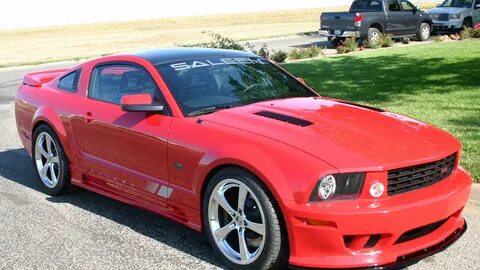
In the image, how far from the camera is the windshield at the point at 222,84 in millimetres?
5023

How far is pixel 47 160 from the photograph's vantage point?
6387 millimetres

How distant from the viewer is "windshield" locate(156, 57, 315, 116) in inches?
198

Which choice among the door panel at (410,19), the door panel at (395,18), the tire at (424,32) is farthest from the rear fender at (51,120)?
the tire at (424,32)

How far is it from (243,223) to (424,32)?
858 inches

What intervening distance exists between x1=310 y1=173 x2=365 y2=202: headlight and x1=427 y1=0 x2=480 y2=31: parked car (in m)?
22.9

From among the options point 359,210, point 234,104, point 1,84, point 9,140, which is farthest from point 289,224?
point 1,84

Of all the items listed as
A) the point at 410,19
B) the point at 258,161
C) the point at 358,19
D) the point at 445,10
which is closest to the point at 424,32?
the point at 410,19

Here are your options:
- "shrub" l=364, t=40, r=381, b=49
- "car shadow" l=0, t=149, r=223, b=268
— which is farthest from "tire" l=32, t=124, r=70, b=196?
"shrub" l=364, t=40, r=381, b=49

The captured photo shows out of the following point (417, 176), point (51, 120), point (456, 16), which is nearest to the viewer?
point (417, 176)

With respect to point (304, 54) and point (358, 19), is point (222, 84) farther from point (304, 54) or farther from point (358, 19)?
point (358, 19)

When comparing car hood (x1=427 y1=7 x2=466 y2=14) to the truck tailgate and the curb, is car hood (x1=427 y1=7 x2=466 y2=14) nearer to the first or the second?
the truck tailgate

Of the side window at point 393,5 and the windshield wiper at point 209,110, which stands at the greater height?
the windshield wiper at point 209,110

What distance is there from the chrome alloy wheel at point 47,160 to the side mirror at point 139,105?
5.28 feet

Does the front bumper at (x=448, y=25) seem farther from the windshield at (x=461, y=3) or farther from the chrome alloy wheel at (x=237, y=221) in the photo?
the chrome alloy wheel at (x=237, y=221)
